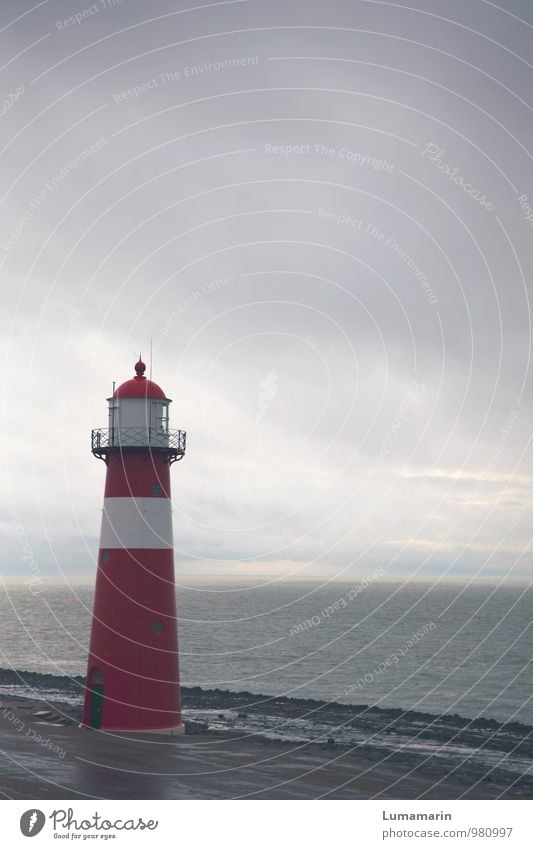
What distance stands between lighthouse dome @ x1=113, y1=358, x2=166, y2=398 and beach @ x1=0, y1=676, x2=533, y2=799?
12528mm

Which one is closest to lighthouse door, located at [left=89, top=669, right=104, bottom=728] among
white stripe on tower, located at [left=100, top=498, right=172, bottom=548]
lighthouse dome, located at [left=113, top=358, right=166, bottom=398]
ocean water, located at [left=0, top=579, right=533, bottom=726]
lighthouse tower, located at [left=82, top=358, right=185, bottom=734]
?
lighthouse tower, located at [left=82, top=358, right=185, bottom=734]

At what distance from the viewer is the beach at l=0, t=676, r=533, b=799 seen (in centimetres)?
2905

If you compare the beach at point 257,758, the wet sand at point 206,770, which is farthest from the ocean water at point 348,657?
the wet sand at point 206,770

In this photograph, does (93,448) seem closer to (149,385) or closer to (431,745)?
(149,385)

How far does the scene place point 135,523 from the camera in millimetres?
34875

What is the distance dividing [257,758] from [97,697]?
6.81 metres

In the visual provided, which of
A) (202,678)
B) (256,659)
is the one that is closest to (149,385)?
(202,678)

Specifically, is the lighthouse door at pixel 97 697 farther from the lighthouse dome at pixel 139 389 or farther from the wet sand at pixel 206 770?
the lighthouse dome at pixel 139 389

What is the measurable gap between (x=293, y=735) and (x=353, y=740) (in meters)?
3.17

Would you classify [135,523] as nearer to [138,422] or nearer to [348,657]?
[138,422]

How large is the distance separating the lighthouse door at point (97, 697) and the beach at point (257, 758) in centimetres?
57

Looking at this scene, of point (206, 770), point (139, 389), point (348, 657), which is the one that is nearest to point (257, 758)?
point (206, 770)

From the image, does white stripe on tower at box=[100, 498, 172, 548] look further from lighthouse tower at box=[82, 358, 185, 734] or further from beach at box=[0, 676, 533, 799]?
beach at box=[0, 676, 533, 799]

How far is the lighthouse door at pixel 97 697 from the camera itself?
116 ft
